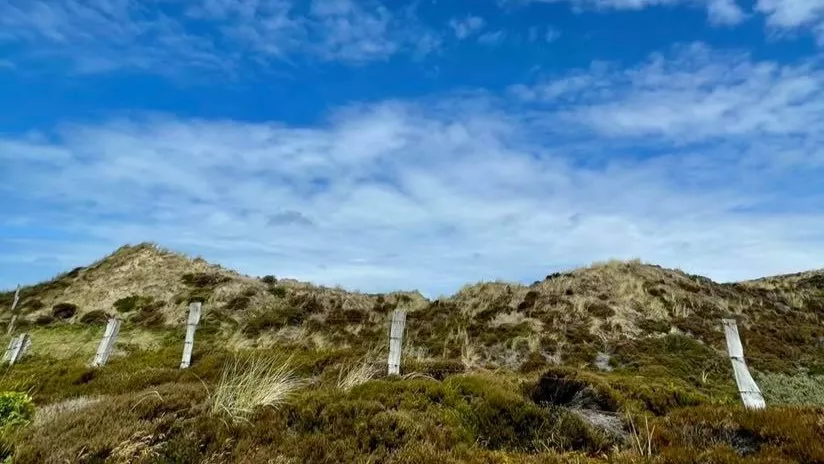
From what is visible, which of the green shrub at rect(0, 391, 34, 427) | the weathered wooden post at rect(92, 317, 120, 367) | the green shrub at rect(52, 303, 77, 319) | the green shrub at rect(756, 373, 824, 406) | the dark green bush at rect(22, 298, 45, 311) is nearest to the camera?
the green shrub at rect(0, 391, 34, 427)

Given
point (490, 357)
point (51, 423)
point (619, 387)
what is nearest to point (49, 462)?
point (51, 423)

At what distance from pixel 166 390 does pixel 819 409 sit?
12.2 meters

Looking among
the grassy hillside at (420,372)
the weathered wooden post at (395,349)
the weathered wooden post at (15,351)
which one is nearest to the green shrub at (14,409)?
the grassy hillside at (420,372)

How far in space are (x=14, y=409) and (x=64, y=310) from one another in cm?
2805

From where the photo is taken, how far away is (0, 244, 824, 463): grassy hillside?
26.2 feet

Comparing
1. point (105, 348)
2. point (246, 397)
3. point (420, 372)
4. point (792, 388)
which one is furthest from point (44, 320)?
point (792, 388)

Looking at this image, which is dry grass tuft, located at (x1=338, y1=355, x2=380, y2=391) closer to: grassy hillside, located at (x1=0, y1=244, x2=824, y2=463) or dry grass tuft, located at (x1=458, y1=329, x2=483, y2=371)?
grassy hillside, located at (x1=0, y1=244, x2=824, y2=463)

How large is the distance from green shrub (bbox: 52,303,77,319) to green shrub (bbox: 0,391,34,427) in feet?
88.9

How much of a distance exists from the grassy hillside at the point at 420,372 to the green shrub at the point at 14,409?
4.3 inches

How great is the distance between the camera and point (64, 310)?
3225cm

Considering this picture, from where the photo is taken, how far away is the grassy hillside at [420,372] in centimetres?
797

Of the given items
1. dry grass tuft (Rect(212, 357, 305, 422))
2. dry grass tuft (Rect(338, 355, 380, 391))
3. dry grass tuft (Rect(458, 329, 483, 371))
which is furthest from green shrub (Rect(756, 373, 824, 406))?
dry grass tuft (Rect(212, 357, 305, 422))

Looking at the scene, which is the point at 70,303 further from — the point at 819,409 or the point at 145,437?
the point at 819,409

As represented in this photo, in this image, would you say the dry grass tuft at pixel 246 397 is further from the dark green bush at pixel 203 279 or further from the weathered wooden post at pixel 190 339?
the dark green bush at pixel 203 279
